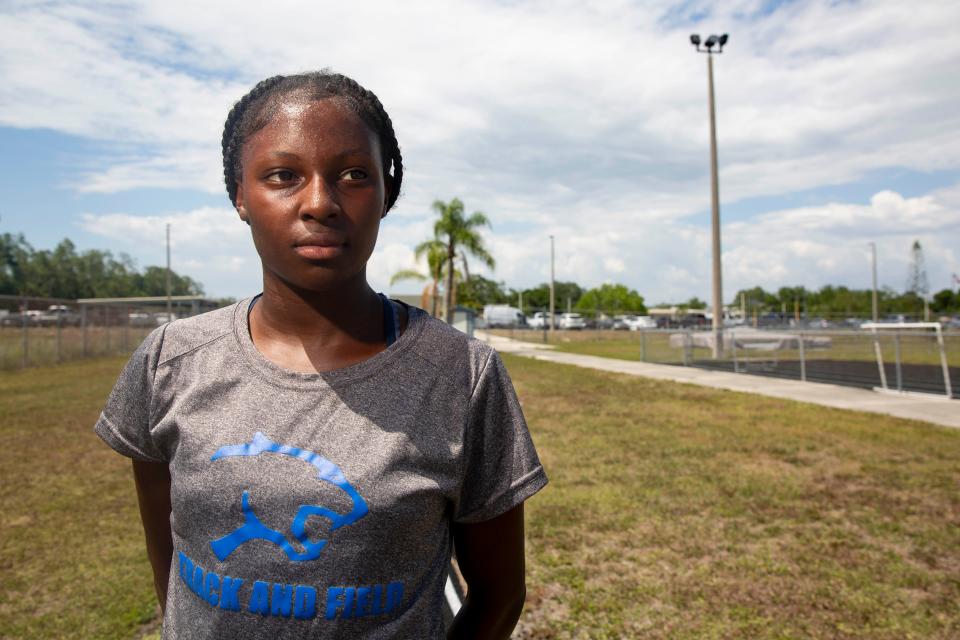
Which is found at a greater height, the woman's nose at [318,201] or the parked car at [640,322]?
the woman's nose at [318,201]

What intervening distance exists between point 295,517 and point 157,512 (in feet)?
1.61

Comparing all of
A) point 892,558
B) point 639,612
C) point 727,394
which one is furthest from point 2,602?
point 727,394

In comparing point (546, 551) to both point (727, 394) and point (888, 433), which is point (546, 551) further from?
point (727, 394)

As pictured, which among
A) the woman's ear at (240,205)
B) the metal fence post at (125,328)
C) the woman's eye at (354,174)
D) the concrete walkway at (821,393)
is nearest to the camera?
the woman's eye at (354,174)

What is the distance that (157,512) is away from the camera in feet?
4.74

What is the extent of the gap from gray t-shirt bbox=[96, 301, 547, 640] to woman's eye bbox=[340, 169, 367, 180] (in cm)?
28

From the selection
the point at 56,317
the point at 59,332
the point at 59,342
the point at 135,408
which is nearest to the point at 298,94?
the point at 135,408

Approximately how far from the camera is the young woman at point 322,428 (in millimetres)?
1126

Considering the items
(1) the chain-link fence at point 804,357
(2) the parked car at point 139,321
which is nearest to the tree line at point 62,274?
(2) the parked car at point 139,321

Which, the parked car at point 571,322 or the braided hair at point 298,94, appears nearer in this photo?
the braided hair at point 298,94

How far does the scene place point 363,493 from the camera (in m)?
1.12

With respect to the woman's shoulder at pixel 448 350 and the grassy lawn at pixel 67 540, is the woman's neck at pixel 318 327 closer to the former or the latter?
the woman's shoulder at pixel 448 350

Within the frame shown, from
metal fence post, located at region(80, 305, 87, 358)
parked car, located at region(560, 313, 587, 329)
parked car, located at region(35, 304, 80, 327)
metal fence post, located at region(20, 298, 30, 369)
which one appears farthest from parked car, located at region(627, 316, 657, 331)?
metal fence post, located at region(20, 298, 30, 369)

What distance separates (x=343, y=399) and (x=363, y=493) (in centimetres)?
16
